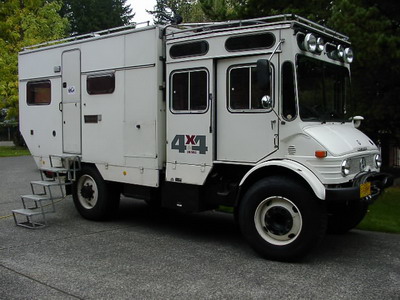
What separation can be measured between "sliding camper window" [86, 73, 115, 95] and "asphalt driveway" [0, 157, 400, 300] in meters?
2.22

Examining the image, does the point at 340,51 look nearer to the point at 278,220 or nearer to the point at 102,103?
the point at 278,220

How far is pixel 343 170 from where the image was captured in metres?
5.41

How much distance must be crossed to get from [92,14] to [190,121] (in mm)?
53480

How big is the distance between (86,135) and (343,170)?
14.5 ft

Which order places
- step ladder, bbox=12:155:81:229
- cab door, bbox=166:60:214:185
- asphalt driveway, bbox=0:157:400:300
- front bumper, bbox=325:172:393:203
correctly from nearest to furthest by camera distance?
asphalt driveway, bbox=0:157:400:300 → front bumper, bbox=325:172:393:203 → cab door, bbox=166:60:214:185 → step ladder, bbox=12:155:81:229

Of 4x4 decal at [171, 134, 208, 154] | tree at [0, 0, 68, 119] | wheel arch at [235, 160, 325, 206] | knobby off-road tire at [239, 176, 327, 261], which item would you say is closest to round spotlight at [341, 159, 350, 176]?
wheel arch at [235, 160, 325, 206]

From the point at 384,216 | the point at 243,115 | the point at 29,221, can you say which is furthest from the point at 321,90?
the point at 29,221

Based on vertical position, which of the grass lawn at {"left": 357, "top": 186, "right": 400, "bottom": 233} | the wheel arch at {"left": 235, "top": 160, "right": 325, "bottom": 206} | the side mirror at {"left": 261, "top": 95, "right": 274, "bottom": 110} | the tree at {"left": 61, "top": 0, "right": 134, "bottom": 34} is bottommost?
the grass lawn at {"left": 357, "top": 186, "right": 400, "bottom": 233}

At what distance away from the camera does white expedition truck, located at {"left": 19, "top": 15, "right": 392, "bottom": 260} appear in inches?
219

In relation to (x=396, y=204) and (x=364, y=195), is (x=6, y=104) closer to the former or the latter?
(x=396, y=204)

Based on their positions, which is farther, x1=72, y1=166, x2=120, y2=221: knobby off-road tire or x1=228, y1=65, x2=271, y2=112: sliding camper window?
Answer: x1=72, y1=166, x2=120, y2=221: knobby off-road tire

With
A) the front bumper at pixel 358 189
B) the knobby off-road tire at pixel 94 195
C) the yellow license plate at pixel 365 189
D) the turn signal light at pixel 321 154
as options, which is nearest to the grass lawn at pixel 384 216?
the front bumper at pixel 358 189

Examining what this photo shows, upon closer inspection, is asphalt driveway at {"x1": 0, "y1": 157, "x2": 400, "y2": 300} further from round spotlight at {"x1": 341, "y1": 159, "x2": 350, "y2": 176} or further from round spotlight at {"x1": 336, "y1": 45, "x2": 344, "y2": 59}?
round spotlight at {"x1": 336, "y1": 45, "x2": 344, "y2": 59}

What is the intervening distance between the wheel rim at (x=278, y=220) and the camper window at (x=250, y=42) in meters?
1.91
